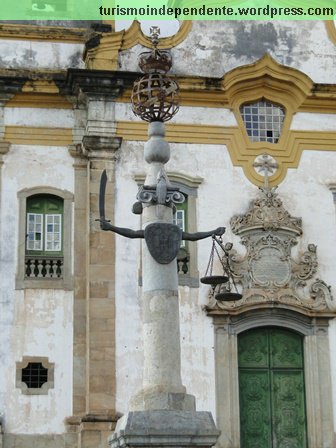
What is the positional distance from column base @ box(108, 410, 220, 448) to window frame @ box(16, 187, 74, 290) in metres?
8.53

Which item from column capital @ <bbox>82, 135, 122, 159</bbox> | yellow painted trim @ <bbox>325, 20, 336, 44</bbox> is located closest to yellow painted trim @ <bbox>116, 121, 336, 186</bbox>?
column capital @ <bbox>82, 135, 122, 159</bbox>

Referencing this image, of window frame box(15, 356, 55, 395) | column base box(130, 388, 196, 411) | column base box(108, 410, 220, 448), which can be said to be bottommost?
column base box(108, 410, 220, 448)

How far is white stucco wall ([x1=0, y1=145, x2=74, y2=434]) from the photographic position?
1886 cm

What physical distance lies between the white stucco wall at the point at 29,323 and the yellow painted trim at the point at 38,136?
0.60 ft

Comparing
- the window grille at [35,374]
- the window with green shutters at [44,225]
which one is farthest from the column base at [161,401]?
the window with green shutters at [44,225]

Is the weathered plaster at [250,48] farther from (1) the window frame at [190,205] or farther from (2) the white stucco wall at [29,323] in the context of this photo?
(2) the white stucco wall at [29,323]

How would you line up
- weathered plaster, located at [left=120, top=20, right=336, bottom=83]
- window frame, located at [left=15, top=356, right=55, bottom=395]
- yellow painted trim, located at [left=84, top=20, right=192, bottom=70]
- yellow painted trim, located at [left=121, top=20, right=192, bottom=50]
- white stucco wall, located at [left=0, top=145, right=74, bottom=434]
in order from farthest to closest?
weathered plaster, located at [left=120, top=20, right=336, bottom=83] < yellow painted trim, located at [left=121, top=20, right=192, bottom=50] < yellow painted trim, located at [left=84, top=20, right=192, bottom=70] < window frame, located at [left=15, top=356, right=55, bottom=395] < white stucco wall, located at [left=0, top=145, right=74, bottom=434]

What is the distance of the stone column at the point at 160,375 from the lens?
36.1ft

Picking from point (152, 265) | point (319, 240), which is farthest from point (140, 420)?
point (319, 240)

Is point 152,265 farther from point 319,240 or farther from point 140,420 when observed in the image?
point 319,240

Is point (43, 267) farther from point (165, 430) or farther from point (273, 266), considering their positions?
point (165, 430)

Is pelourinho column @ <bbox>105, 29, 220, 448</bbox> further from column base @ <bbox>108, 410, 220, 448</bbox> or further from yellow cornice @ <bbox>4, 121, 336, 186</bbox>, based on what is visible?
yellow cornice @ <bbox>4, 121, 336, 186</bbox>

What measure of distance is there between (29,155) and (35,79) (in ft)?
4.97

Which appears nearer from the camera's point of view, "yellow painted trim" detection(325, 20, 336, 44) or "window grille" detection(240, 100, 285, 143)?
"window grille" detection(240, 100, 285, 143)
